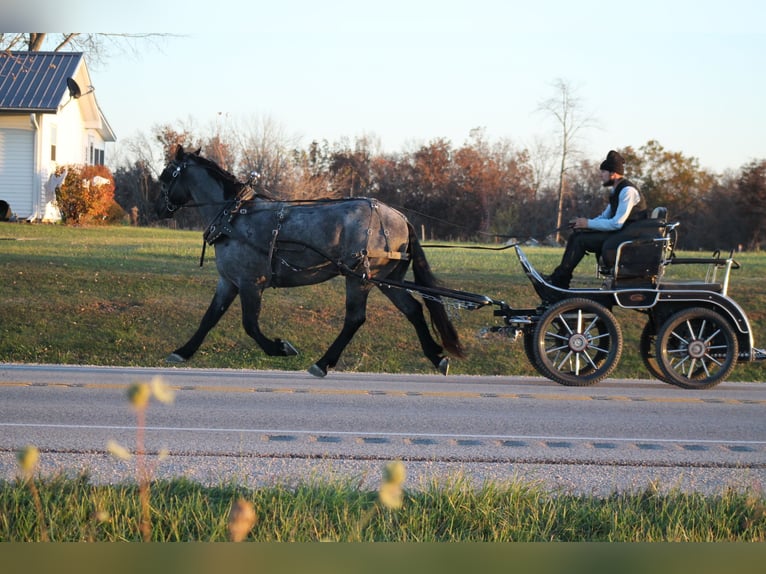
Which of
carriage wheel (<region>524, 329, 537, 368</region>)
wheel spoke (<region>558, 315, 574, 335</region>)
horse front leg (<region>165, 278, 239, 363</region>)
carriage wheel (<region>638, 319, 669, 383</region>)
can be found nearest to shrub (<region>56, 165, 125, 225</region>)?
horse front leg (<region>165, 278, 239, 363</region>)

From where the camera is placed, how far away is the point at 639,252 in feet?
29.9

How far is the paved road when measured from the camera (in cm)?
644

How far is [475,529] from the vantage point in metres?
4.68

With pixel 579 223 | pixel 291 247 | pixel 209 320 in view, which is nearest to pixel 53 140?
pixel 209 320

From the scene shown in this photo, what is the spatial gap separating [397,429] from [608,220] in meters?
2.74

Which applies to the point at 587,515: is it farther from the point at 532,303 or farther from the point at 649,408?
the point at 532,303

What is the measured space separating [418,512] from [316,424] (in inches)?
141

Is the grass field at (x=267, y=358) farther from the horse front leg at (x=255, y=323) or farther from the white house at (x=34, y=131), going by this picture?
the horse front leg at (x=255, y=323)

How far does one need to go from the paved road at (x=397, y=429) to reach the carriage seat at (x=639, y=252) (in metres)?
1.32

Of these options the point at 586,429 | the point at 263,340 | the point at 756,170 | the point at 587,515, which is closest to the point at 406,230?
the point at 263,340

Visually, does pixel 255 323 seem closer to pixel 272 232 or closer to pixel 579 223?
pixel 272 232

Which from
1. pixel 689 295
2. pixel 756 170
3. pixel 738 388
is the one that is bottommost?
pixel 738 388

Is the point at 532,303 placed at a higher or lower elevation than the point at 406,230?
lower

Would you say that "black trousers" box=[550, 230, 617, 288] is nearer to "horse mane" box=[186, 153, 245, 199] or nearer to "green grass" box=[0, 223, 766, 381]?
"horse mane" box=[186, 153, 245, 199]
